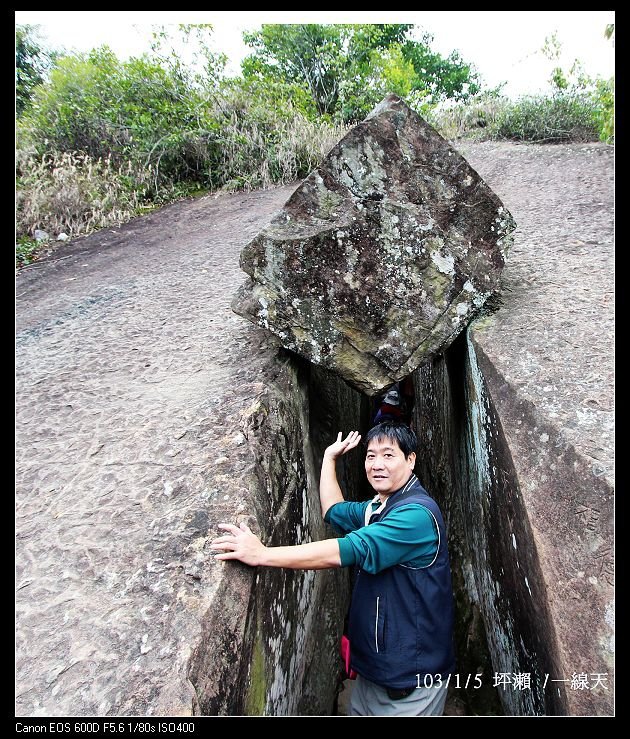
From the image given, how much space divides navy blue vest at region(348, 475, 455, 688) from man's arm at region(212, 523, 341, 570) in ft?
1.06

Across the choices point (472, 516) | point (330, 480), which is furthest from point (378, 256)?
point (472, 516)

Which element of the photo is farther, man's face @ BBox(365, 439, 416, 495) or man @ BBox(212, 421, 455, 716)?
man's face @ BBox(365, 439, 416, 495)

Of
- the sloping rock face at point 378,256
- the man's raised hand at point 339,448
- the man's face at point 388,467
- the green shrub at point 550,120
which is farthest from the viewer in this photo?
the green shrub at point 550,120

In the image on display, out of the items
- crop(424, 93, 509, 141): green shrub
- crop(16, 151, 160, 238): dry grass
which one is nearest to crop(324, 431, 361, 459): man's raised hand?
crop(16, 151, 160, 238): dry grass

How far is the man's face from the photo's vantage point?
2.09m

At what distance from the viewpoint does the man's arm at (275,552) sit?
1.73 m

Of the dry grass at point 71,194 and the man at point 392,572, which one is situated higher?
the dry grass at point 71,194

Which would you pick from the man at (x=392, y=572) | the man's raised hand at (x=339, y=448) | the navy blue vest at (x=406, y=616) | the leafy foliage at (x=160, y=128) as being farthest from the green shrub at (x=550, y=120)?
the navy blue vest at (x=406, y=616)

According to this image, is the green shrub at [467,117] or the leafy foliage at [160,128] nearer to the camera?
the leafy foliage at [160,128]

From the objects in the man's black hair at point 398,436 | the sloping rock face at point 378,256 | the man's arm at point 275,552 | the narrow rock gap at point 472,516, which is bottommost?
the narrow rock gap at point 472,516

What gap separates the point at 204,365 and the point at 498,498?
5.91 feet

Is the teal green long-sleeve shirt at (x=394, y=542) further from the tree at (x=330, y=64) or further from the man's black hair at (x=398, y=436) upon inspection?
the tree at (x=330, y=64)

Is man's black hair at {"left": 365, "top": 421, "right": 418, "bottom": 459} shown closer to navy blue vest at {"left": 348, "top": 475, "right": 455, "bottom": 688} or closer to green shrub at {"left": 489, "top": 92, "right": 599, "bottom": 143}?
navy blue vest at {"left": 348, "top": 475, "right": 455, "bottom": 688}

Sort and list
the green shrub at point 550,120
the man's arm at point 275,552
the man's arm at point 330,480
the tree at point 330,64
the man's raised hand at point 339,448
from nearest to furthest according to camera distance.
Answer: the man's arm at point 275,552 → the man's arm at point 330,480 → the man's raised hand at point 339,448 → the green shrub at point 550,120 → the tree at point 330,64
